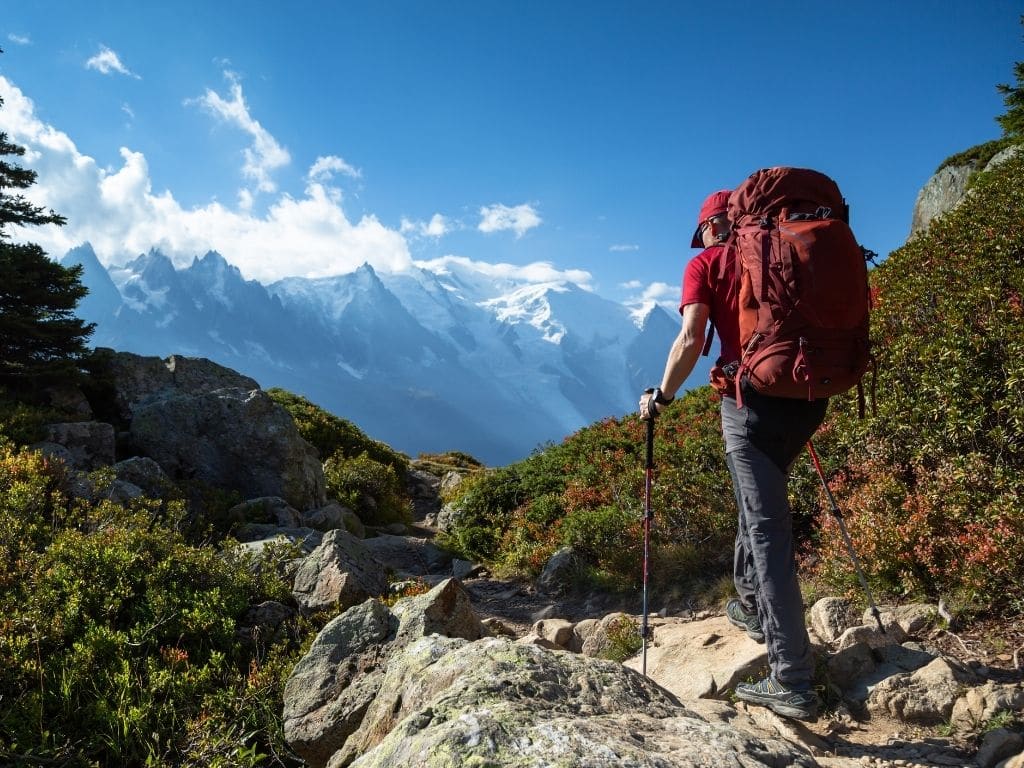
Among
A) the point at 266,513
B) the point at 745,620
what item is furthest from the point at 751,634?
the point at 266,513

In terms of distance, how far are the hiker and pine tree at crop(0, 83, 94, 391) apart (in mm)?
13476

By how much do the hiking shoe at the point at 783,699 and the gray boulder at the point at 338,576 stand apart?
3.83m

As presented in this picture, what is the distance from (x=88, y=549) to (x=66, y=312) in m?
10.0

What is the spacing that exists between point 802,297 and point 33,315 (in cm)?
1510

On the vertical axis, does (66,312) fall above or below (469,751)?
above

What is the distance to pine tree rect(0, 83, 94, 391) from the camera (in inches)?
496

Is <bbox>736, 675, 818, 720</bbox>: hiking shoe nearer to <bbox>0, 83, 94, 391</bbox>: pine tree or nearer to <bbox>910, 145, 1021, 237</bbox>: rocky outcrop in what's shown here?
<bbox>0, 83, 94, 391</bbox>: pine tree

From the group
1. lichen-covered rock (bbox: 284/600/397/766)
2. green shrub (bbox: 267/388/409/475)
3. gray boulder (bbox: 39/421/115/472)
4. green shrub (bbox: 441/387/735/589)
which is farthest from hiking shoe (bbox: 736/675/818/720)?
green shrub (bbox: 267/388/409/475)

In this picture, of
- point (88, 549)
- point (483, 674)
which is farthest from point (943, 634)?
point (88, 549)

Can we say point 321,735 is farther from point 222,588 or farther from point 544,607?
point 544,607

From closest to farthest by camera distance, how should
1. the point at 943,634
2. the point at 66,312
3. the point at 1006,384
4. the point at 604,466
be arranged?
1. the point at 943,634
2. the point at 1006,384
3. the point at 604,466
4. the point at 66,312

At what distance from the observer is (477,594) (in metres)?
9.80

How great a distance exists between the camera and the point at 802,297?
12.5 feet

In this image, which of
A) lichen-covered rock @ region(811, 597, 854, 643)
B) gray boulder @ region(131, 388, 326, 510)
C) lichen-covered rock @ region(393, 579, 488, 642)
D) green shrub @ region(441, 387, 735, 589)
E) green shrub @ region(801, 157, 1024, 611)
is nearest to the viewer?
lichen-covered rock @ region(393, 579, 488, 642)
